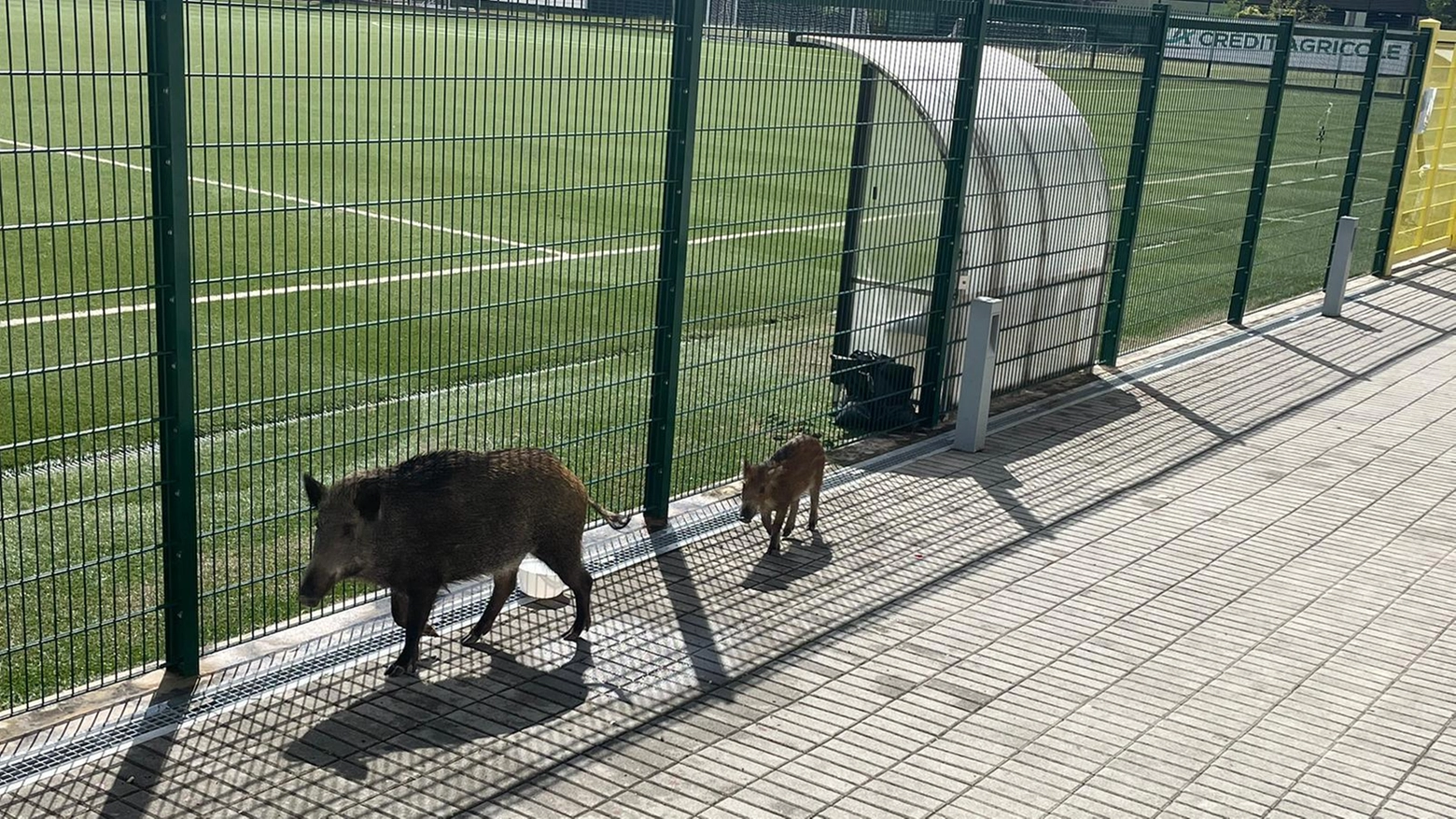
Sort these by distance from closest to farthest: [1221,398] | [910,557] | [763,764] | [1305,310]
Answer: [763,764] < [910,557] < [1221,398] < [1305,310]

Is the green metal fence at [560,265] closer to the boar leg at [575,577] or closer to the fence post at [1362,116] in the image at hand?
the fence post at [1362,116]

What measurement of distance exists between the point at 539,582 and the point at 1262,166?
32.0ft

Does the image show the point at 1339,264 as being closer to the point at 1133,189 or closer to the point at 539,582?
the point at 1133,189

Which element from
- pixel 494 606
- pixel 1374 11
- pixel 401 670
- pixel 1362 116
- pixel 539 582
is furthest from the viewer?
pixel 1374 11

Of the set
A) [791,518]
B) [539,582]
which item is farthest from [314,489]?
[791,518]

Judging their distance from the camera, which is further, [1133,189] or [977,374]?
[1133,189]

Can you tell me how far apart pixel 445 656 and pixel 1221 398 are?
311 inches

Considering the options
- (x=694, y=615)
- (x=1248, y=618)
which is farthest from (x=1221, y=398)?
(x=694, y=615)

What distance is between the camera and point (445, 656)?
6.64 meters

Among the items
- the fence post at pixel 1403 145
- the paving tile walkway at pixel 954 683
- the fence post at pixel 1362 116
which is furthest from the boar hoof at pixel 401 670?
the fence post at pixel 1403 145

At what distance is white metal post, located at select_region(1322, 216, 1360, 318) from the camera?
15.5 meters

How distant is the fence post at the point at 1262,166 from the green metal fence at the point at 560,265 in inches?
1.4

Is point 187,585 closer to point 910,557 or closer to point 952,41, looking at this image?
point 910,557

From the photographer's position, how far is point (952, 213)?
33.8ft
